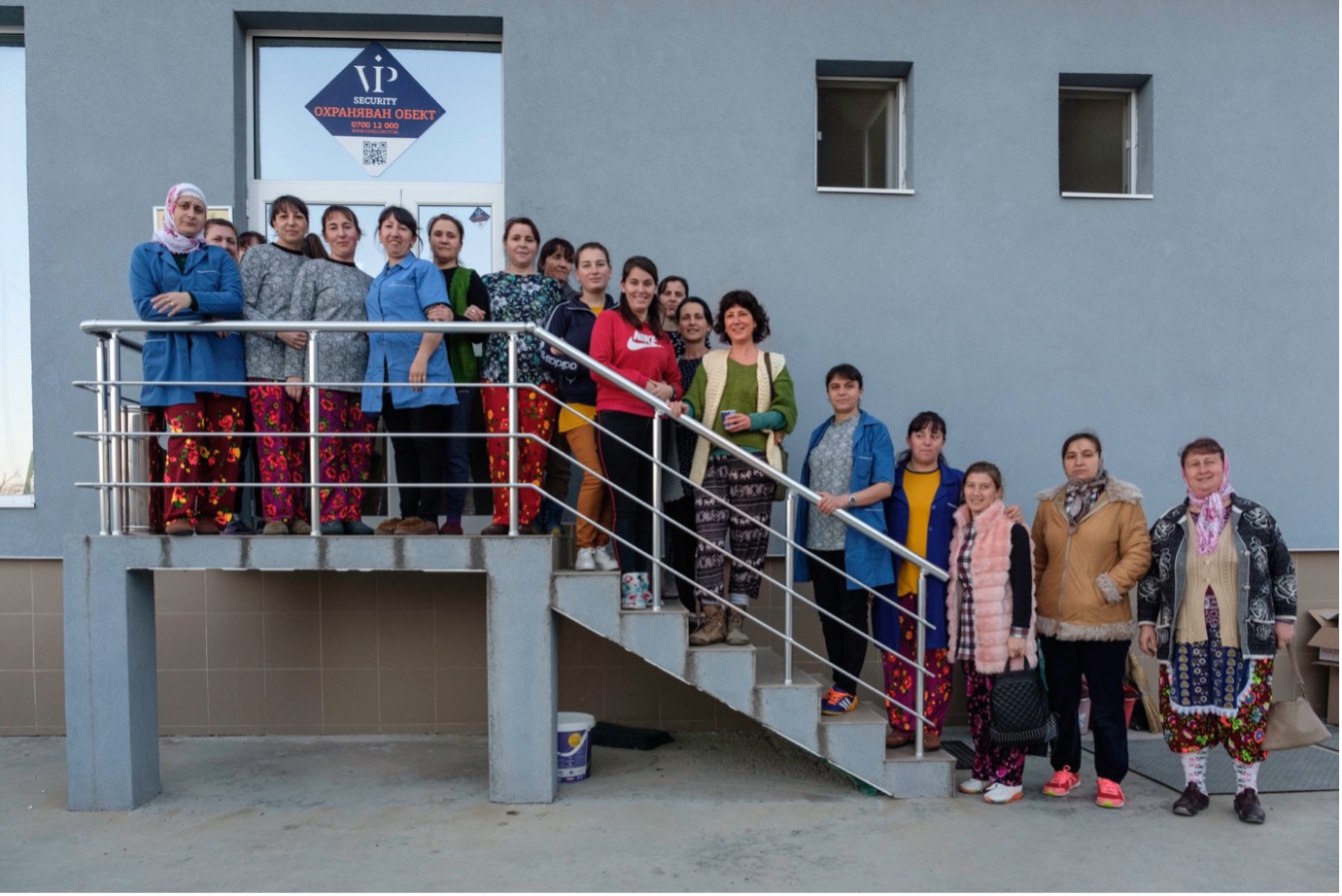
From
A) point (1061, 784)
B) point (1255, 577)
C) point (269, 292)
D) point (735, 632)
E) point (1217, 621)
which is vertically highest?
point (269, 292)

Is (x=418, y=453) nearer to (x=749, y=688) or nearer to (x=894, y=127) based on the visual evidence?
(x=749, y=688)

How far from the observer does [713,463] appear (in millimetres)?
4203

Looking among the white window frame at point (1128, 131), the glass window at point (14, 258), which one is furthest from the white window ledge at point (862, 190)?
the glass window at point (14, 258)

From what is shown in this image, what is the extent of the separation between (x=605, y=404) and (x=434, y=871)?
6.18 feet

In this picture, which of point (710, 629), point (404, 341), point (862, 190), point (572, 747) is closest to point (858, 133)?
point (862, 190)

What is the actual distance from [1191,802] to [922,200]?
329 centimetres

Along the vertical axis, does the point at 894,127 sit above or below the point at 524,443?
above

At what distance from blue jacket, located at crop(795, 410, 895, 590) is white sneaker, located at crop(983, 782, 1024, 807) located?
Result: 97 centimetres

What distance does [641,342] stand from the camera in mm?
4098

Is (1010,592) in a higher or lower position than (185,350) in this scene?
lower

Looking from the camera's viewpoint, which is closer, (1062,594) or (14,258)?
(1062,594)

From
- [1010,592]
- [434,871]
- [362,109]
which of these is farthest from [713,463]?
[362,109]

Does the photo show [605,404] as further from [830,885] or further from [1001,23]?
[1001,23]

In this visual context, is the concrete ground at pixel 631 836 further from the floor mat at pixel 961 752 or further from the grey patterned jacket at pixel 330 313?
the grey patterned jacket at pixel 330 313
